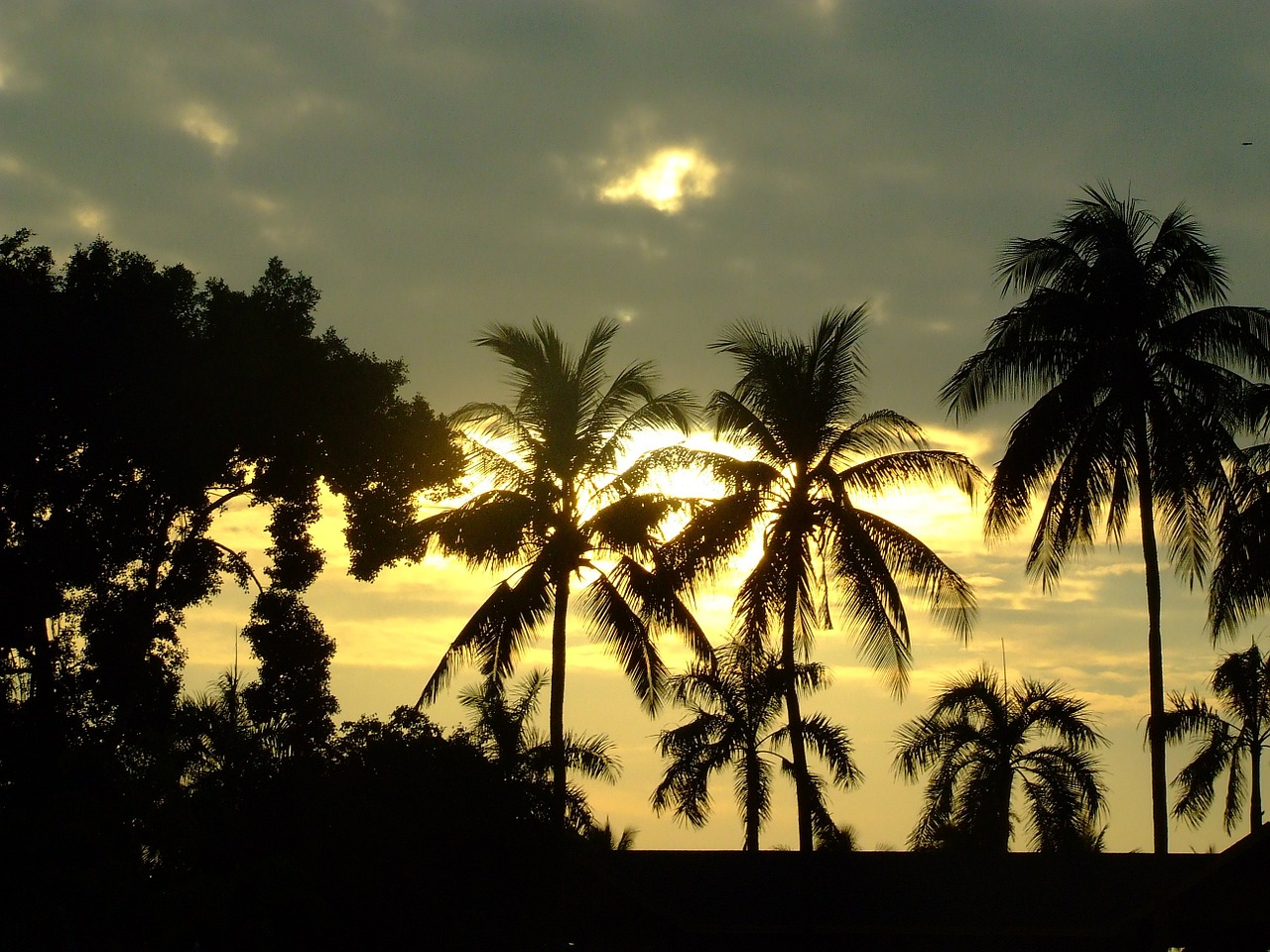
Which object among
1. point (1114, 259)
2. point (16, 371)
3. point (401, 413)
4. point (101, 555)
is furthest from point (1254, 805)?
point (16, 371)

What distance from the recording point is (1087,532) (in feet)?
96.0

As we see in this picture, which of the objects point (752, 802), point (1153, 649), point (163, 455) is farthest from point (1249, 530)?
point (163, 455)

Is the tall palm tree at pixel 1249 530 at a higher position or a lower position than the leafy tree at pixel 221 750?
higher

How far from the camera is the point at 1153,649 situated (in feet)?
94.1

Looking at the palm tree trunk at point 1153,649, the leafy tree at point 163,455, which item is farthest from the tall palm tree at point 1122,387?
the leafy tree at point 163,455

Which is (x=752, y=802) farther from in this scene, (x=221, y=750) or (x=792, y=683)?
(x=221, y=750)

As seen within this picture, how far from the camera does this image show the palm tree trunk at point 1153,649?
89.0 feet

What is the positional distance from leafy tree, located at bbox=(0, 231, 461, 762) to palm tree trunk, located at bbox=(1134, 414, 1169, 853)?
51.9 feet

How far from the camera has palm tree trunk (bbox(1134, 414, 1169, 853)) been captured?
1069 inches

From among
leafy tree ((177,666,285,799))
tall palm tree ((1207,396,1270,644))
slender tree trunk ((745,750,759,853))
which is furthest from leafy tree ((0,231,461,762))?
tall palm tree ((1207,396,1270,644))

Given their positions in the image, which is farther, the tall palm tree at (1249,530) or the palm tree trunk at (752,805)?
the palm tree trunk at (752,805)

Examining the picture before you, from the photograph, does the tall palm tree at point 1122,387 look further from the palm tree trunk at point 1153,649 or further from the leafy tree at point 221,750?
the leafy tree at point 221,750

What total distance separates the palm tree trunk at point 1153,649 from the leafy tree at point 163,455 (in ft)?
51.9

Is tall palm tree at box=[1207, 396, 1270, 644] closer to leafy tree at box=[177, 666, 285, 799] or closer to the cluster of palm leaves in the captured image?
the cluster of palm leaves
